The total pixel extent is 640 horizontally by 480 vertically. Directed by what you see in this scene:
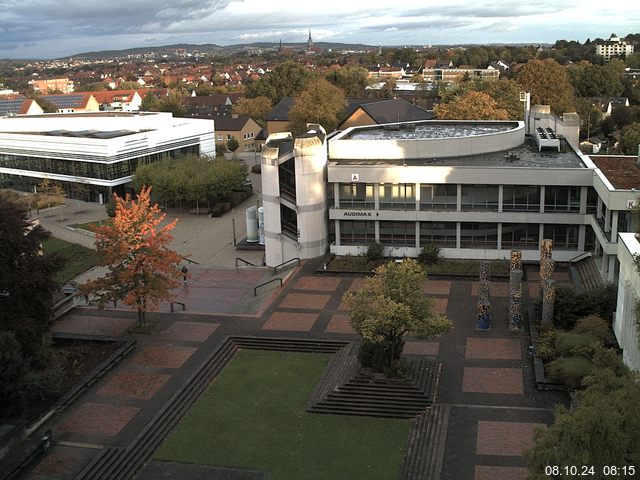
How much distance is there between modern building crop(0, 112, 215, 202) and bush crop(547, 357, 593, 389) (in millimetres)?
51317

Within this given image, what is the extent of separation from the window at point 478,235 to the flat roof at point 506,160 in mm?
3886

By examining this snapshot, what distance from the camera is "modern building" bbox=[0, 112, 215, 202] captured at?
6906 centimetres

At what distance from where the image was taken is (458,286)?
40219 millimetres

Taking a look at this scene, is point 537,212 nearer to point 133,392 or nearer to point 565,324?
point 565,324

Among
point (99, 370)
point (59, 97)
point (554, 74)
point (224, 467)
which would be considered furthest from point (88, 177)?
point (59, 97)

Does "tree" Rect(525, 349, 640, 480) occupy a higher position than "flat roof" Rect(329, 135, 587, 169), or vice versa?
"flat roof" Rect(329, 135, 587, 169)

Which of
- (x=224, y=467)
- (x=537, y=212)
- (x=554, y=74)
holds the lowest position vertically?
(x=224, y=467)

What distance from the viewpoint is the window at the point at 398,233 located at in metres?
45.1

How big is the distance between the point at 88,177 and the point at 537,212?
4565 cm

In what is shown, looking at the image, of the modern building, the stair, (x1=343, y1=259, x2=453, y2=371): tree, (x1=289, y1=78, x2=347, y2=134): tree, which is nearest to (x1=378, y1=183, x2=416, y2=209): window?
(x1=343, y1=259, x2=453, y2=371): tree

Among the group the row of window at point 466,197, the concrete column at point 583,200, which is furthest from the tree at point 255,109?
the concrete column at point 583,200

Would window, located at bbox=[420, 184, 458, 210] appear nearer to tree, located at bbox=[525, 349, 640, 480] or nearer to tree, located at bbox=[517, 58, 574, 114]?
tree, located at bbox=[525, 349, 640, 480]

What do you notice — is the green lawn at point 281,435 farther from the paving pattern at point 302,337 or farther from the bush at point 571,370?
the bush at point 571,370

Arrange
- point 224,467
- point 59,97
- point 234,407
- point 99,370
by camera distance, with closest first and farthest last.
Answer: point 224,467
point 234,407
point 99,370
point 59,97
